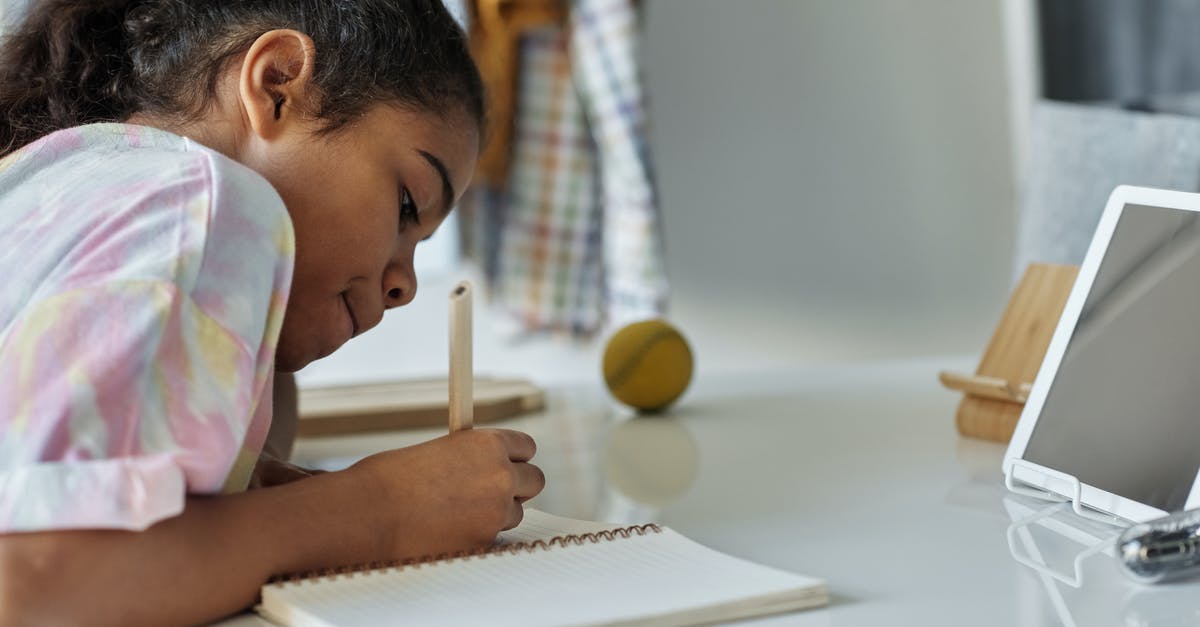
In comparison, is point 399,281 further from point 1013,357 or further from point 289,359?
point 1013,357

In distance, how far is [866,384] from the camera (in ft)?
4.86

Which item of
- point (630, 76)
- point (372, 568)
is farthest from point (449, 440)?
point (630, 76)

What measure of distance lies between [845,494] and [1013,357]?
26cm

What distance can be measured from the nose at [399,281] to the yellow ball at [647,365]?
0.46 m

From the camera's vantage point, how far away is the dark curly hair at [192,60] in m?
0.86

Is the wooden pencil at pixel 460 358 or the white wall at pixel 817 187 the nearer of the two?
the wooden pencil at pixel 460 358

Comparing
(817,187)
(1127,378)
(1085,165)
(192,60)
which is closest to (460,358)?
(192,60)

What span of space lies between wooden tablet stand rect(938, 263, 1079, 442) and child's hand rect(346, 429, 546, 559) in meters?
0.46

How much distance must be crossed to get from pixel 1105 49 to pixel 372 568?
186 cm

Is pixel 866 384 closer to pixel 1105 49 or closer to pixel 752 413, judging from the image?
pixel 752 413

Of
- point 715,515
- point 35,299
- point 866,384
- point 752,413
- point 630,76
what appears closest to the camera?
point 35,299

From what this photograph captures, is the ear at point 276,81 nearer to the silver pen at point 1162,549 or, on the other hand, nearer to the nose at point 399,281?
the nose at point 399,281

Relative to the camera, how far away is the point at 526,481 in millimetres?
787

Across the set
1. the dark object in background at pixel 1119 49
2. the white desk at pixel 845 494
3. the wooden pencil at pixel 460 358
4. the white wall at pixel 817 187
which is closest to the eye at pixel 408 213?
the wooden pencil at pixel 460 358
